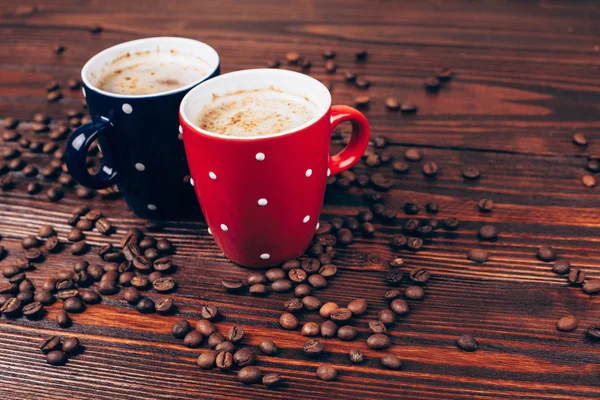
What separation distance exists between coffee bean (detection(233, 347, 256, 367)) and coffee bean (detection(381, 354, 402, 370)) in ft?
0.71

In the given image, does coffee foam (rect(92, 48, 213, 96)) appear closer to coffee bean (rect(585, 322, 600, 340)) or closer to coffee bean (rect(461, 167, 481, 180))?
coffee bean (rect(461, 167, 481, 180))

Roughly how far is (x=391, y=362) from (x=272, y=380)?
196 millimetres

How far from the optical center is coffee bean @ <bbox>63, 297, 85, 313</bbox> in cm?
111

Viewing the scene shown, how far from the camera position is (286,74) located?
1.14 m

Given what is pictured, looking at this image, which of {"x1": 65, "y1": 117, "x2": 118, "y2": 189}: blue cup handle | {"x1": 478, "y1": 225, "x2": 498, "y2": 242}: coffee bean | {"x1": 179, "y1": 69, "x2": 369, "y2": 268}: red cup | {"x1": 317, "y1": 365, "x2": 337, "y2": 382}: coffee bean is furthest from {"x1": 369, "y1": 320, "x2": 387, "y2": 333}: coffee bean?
{"x1": 65, "y1": 117, "x2": 118, "y2": 189}: blue cup handle

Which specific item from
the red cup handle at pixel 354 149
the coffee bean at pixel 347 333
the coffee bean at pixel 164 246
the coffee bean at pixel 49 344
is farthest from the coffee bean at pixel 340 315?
the coffee bean at pixel 49 344

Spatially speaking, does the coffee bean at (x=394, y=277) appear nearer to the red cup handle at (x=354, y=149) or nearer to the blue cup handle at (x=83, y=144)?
the red cup handle at (x=354, y=149)

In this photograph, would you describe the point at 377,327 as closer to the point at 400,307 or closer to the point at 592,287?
the point at 400,307

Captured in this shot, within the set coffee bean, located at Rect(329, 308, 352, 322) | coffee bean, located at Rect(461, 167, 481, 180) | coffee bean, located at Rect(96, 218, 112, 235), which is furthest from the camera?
coffee bean, located at Rect(461, 167, 481, 180)

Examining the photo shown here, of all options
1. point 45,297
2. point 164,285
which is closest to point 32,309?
point 45,297

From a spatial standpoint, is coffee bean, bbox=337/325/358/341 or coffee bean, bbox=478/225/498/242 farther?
coffee bean, bbox=478/225/498/242

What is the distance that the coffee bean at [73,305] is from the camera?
1109 mm

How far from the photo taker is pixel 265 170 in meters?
1.01

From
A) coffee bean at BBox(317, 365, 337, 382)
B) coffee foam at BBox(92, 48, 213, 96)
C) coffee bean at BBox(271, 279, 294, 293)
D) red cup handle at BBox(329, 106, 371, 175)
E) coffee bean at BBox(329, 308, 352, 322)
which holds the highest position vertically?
coffee foam at BBox(92, 48, 213, 96)
